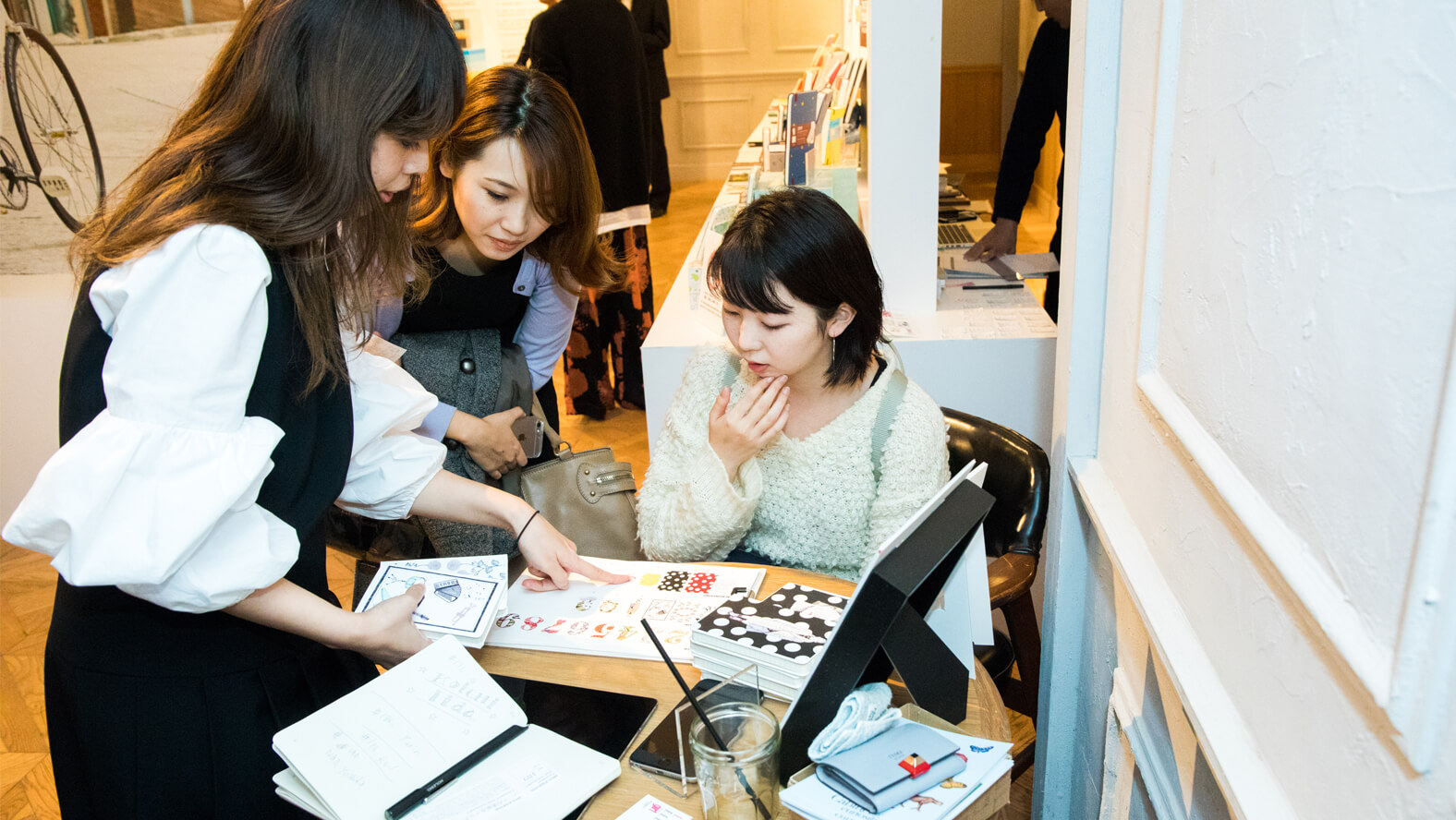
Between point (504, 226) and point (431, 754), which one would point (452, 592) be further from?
point (504, 226)

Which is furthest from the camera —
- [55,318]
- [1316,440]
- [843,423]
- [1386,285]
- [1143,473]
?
[55,318]

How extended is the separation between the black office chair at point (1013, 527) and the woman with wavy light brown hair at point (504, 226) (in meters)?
0.88

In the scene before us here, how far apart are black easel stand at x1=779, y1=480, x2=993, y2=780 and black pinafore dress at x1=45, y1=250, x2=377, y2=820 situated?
68 cm

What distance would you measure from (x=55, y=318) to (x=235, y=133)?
10.8 feet

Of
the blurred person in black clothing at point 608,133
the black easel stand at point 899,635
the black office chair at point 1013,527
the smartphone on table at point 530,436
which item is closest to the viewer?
the black easel stand at point 899,635

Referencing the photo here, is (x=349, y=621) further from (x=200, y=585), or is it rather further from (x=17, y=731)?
(x=17, y=731)

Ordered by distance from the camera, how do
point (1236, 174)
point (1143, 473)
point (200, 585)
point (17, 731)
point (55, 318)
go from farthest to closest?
1. point (55, 318)
2. point (17, 731)
3. point (1143, 473)
4. point (200, 585)
5. point (1236, 174)

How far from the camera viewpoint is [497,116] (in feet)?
6.17

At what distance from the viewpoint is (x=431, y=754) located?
3.64 feet

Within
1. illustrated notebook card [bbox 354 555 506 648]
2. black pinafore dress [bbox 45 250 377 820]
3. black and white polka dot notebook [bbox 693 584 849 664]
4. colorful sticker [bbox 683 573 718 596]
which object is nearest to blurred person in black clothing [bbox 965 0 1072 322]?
colorful sticker [bbox 683 573 718 596]

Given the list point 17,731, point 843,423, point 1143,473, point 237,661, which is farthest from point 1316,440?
point 17,731

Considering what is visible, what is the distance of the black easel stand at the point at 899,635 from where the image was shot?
965 mm

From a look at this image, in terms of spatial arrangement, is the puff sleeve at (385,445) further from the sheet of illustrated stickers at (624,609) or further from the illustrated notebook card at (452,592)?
the sheet of illustrated stickers at (624,609)

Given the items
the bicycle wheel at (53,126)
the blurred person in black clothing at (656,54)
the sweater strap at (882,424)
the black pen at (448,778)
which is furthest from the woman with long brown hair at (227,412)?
the blurred person in black clothing at (656,54)
